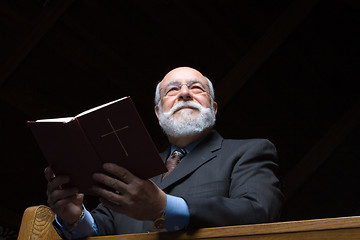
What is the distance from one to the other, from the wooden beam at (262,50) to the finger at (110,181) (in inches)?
101

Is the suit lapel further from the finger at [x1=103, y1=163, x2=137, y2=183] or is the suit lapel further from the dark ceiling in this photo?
the dark ceiling

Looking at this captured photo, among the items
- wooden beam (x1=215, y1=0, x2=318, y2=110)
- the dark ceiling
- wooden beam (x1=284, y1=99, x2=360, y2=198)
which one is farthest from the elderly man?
wooden beam (x1=284, y1=99, x2=360, y2=198)

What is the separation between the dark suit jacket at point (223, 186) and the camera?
1.13 metres

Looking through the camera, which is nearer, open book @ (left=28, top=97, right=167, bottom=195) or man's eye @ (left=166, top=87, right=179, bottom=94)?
open book @ (left=28, top=97, right=167, bottom=195)

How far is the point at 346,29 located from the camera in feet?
11.6

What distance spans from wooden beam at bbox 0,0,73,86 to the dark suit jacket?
183 cm

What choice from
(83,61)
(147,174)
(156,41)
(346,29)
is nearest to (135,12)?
(156,41)

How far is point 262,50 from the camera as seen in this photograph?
3465 millimetres

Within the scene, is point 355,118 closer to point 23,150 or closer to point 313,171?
point 313,171

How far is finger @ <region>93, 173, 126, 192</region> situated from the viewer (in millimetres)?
1039

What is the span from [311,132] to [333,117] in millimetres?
288

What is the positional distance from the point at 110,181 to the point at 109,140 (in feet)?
0.38

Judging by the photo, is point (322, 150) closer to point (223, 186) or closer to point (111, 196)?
point (223, 186)

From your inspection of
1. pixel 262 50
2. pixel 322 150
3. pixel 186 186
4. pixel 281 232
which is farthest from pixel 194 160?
pixel 322 150
